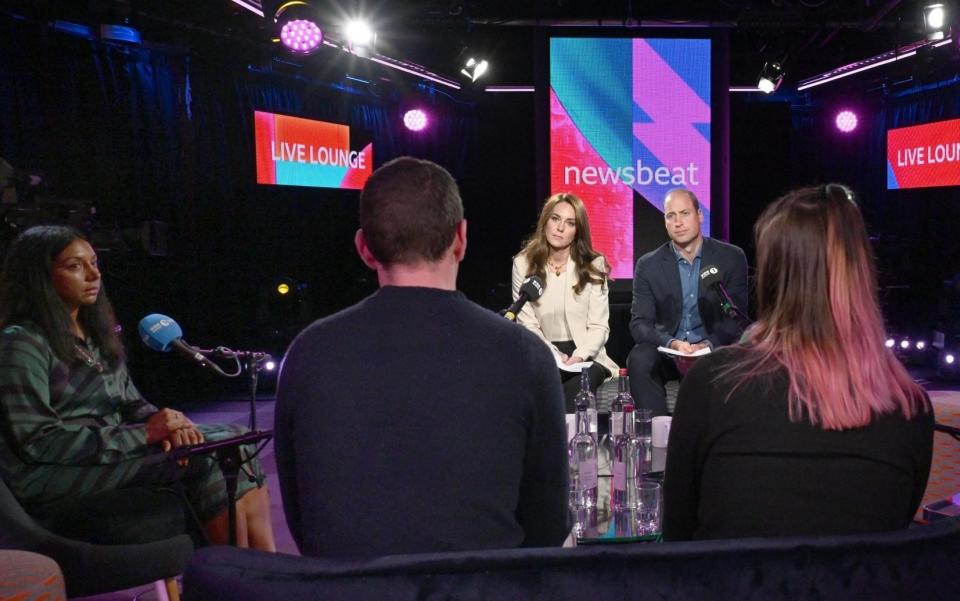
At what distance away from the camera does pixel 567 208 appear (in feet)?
15.4

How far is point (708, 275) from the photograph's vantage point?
4.50 meters

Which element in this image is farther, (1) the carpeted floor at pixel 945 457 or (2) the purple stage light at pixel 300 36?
(2) the purple stage light at pixel 300 36

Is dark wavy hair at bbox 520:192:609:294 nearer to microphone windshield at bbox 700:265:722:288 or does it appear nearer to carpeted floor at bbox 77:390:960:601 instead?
microphone windshield at bbox 700:265:722:288

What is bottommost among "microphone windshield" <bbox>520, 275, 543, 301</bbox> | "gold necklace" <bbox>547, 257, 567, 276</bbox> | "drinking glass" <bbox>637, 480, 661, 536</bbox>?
"drinking glass" <bbox>637, 480, 661, 536</bbox>

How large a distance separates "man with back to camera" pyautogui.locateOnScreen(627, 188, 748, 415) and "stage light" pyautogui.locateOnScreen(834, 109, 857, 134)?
8.27 m

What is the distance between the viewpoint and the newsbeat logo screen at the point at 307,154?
837cm

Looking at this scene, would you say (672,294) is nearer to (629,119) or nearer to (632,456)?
(629,119)

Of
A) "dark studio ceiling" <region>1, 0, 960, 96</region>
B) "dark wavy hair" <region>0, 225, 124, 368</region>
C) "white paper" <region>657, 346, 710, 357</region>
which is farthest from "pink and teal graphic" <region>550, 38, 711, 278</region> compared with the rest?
"dark wavy hair" <region>0, 225, 124, 368</region>

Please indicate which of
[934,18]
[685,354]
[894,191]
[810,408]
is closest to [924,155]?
[894,191]

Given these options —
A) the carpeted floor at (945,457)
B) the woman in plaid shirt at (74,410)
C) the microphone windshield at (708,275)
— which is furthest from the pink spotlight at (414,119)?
the woman in plaid shirt at (74,410)

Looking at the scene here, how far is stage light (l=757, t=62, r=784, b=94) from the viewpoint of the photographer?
28.6 feet

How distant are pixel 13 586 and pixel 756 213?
35.9 feet

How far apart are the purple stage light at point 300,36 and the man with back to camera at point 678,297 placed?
3.33 meters

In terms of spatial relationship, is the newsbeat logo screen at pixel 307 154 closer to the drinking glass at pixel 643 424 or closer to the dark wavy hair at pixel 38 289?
the dark wavy hair at pixel 38 289
